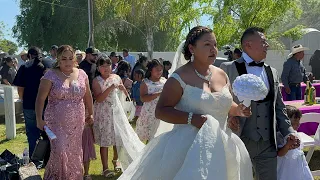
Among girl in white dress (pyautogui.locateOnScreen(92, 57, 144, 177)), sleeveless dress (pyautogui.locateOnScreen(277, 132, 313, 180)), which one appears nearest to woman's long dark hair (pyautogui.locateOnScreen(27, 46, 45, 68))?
girl in white dress (pyautogui.locateOnScreen(92, 57, 144, 177))

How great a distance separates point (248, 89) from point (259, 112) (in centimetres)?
69

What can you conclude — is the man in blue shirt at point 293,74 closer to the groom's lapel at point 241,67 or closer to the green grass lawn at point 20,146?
the green grass lawn at point 20,146

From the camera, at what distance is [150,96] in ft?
23.1

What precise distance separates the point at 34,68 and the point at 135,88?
4.06 metres

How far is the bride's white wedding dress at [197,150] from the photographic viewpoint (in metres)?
3.30

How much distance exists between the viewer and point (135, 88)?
1106 cm

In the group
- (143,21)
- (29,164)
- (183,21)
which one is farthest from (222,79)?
(143,21)

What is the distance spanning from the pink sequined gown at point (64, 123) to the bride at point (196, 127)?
225 centimetres

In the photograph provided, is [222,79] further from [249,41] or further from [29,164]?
[29,164]

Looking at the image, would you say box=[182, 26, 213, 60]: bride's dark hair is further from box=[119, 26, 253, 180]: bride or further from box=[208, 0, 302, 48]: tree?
box=[208, 0, 302, 48]: tree

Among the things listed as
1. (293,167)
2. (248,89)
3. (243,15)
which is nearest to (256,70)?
(248,89)

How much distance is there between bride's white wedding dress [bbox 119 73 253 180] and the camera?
130 inches

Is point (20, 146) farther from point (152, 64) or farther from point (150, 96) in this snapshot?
point (152, 64)

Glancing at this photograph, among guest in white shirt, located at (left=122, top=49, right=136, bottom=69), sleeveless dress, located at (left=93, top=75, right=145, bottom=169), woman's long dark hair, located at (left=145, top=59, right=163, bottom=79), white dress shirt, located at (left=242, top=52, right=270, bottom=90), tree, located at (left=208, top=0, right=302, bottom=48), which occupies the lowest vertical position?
sleeveless dress, located at (left=93, top=75, right=145, bottom=169)
